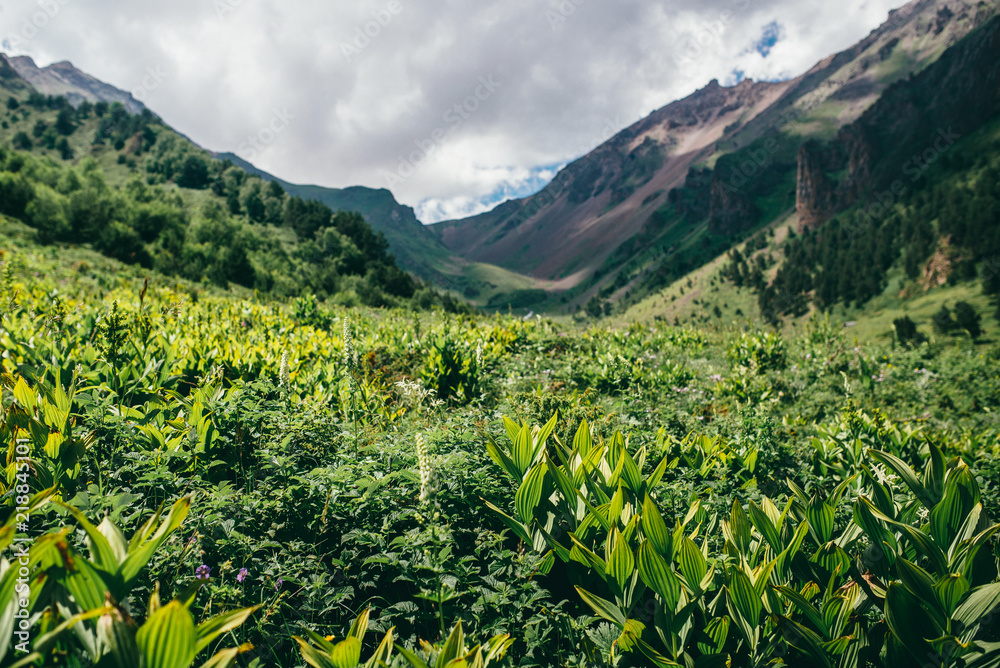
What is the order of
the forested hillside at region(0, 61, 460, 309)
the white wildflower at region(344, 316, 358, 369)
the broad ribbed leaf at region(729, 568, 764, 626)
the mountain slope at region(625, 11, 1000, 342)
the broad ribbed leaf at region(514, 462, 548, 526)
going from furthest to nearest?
the mountain slope at region(625, 11, 1000, 342), the forested hillside at region(0, 61, 460, 309), the white wildflower at region(344, 316, 358, 369), the broad ribbed leaf at region(514, 462, 548, 526), the broad ribbed leaf at region(729, 568, 764, 626)

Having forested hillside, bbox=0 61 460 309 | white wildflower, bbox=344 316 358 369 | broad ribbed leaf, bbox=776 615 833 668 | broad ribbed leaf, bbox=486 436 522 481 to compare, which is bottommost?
broad ribbed leaf, bbox=776 615 833 668

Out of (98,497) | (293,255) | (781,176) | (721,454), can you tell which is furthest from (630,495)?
(781,176)

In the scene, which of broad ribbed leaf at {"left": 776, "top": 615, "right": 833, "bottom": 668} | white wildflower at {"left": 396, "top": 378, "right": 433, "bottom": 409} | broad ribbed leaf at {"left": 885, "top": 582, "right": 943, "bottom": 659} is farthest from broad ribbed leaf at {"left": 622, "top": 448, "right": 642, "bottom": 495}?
white wildflower at {"left": 396, "top": 378, "right": 433, "bottom": 409}

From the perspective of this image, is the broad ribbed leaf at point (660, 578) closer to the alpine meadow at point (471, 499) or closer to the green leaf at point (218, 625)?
the alpine meadow at point (471, 499)

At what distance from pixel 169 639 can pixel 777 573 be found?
2592 millimetres

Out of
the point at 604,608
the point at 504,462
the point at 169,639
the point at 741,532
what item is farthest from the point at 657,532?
the point at 169,639

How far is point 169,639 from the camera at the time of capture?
1.24m

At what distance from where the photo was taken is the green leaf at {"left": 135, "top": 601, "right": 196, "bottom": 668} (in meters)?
1.22

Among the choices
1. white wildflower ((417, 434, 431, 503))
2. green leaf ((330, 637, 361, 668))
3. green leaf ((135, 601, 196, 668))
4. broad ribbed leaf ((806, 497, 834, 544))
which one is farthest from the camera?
broad ribbed leaf ((806, 497, 834, 544))

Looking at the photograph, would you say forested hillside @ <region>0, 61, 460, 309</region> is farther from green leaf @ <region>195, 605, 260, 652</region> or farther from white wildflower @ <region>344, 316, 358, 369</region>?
green leaf @ <region>195, 605, 260, 652</region>

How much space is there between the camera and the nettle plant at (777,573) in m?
1.84

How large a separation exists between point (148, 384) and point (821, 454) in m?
6.06

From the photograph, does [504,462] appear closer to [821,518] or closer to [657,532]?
[657,532]

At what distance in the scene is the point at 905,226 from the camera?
3595 inches
